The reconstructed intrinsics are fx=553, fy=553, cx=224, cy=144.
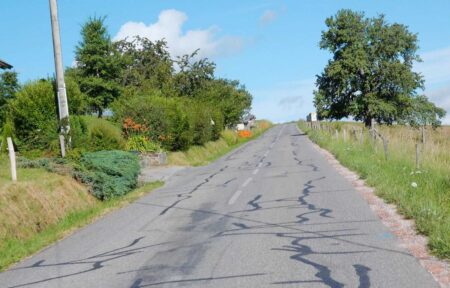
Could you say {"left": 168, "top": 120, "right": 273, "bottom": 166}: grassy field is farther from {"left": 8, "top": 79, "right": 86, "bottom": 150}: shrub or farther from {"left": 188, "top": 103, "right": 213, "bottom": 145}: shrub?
{"left": 8, "top": 79, "right": 86, "bottom": 150}: shrub

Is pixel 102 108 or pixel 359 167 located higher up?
pixel 102 108

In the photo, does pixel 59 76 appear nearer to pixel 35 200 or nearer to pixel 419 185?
pixel 35 200

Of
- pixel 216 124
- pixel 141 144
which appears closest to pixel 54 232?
pixel 141 144

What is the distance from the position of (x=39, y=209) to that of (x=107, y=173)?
4.40m

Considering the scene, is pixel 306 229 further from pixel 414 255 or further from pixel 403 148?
pixel 403 148

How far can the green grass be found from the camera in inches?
353

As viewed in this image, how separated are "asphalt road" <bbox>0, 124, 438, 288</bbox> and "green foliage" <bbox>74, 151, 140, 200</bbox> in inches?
81.6

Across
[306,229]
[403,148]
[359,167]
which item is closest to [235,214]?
[306,229]

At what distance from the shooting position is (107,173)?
1628 centimetres

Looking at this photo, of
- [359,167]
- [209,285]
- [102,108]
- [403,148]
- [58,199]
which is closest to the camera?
[209,285]

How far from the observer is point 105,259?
789cm

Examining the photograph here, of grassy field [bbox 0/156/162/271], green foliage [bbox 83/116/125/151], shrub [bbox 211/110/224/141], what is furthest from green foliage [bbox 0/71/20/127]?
grassy field [bbox 0/156/162/271]

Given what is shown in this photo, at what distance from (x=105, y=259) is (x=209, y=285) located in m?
2.40

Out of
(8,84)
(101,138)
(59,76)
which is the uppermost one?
(8,84)
